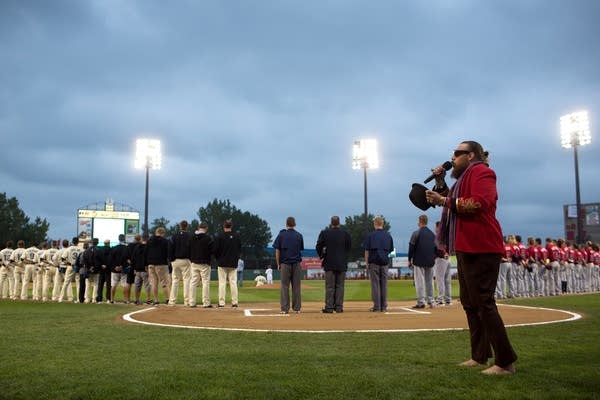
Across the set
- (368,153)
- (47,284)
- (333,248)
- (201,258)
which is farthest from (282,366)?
(368,153)

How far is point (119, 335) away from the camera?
852cm

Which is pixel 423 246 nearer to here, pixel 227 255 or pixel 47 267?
pixel 227 255

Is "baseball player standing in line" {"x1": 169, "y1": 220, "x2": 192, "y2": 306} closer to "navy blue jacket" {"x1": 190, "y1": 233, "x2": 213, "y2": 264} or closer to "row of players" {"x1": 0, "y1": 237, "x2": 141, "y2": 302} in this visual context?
"navy blue jacket" {"x1": 190, "y1": 233, "x2": 213, "y2": 264}

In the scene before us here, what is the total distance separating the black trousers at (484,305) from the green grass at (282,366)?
290mm

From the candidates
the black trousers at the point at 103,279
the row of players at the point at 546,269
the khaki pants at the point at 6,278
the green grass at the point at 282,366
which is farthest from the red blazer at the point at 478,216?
the khaki pants at the point at 6,278

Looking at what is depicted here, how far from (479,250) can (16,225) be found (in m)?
87.3

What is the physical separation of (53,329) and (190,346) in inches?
139

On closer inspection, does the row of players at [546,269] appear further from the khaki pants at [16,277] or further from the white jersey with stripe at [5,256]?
the white jersey with stripe at [5,256]

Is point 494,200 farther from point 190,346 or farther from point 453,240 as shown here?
point 190,346

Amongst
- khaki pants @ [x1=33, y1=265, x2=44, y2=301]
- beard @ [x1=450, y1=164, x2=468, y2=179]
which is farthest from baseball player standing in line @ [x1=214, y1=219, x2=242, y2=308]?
beard @ [x1=450, y1=164, x2=468, y2=179]

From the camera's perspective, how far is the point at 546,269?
22.8 m

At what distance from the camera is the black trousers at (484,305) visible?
531cm

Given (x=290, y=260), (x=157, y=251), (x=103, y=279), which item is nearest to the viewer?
(x=290, y=260)

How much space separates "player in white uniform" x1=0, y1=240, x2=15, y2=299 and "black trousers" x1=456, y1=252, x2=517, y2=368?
69.3 ft
